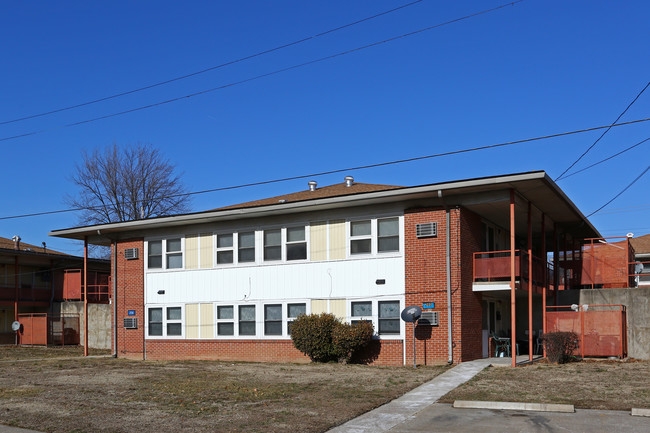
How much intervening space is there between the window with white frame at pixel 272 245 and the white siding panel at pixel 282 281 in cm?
36

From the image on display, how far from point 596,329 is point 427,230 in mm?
6218

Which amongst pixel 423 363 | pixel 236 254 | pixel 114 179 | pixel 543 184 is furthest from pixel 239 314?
pixel 114 179

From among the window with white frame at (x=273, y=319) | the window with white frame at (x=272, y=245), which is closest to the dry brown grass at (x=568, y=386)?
the window with white frame at (x=273, y=319)

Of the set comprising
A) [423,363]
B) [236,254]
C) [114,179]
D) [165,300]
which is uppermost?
[114,179]

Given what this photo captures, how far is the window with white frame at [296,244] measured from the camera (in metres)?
23.2

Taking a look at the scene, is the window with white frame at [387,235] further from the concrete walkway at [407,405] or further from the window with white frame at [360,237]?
the concrete walkway at [407,405]

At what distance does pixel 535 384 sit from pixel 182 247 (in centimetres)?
1492

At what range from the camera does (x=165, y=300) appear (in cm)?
2588

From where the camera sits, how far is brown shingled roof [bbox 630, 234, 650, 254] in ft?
133

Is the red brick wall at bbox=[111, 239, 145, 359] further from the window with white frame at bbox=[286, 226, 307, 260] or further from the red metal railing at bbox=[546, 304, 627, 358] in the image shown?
the red metal railing at bbox=[546, 304, 627, 358]

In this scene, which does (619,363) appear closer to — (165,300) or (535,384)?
(535,384)

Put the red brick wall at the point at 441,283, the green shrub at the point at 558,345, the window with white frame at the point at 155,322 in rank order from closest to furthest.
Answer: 1. the green shrub at the point at 558,345
2. the red brick wall at the point at 441,283
3. the window with white frame at the point at 155,322

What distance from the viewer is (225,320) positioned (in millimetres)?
24547

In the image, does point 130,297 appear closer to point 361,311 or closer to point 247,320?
point 247,320
